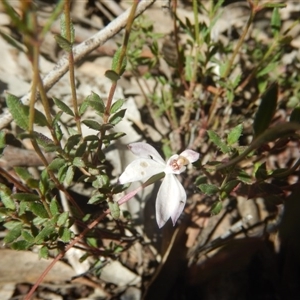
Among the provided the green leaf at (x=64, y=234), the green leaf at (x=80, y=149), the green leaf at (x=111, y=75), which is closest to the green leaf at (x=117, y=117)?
the green leaf at (x=80, y=149)

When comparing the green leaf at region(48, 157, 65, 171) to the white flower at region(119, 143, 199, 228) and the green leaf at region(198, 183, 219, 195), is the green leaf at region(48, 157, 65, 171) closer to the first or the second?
the white flower at region(119, 143, 199, 228)

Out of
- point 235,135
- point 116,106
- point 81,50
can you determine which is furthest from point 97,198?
point 81,50

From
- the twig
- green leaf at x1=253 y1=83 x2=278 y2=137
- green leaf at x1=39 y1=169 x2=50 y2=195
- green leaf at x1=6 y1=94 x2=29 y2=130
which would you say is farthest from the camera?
the twig

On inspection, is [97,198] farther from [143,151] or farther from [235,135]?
[235,135]

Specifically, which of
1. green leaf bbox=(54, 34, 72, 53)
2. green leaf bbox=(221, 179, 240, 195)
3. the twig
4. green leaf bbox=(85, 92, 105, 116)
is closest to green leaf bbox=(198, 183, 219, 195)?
green leaf bbox=(221, 179, 240, 195)

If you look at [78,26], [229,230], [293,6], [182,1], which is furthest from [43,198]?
[293,6]

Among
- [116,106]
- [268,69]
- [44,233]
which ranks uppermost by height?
[268,69]
